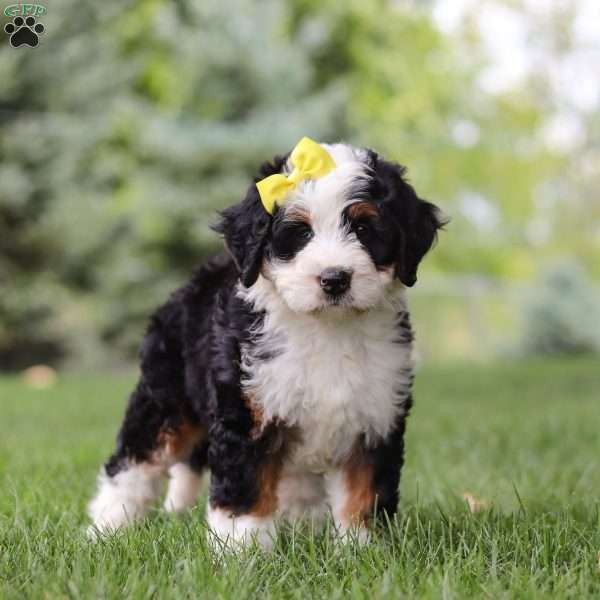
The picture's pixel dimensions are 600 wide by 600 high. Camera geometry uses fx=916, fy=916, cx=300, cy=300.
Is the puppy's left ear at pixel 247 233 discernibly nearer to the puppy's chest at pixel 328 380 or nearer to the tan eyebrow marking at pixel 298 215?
the tan eyebrow marking at pixel 298 215

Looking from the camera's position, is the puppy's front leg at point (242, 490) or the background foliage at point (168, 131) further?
the background foliage at point (168, 131)

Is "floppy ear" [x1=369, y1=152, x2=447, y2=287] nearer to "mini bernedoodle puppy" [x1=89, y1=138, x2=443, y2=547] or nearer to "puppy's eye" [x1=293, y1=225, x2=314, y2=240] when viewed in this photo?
"mini bernedoodle puppy" [x1=89, y1=138, x2=443, y2=547]

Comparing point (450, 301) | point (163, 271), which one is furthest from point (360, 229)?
point (450, 301)

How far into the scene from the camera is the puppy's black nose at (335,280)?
3184 mm

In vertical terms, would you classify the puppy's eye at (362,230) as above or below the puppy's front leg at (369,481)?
above

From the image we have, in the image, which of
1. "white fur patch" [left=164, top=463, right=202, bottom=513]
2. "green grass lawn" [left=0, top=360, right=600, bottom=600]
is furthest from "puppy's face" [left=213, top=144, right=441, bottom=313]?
"white fur patch" [left=164, top=463, right=202, bottom=513]

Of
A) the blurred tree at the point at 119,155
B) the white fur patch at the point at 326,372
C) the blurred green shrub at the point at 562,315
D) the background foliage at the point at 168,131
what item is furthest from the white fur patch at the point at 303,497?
the blurred green shrub at the point at 562,315

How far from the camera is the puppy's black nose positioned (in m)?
3.18

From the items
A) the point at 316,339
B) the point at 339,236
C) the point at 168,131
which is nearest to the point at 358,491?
the point at 316,339

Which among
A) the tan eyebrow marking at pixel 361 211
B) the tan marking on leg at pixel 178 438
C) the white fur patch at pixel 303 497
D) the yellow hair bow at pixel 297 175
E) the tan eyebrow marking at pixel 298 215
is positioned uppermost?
the yellow hair bow at pixel 297 175

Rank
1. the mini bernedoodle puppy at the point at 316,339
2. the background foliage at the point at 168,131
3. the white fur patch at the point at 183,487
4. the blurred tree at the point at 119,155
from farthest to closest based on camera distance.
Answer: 1. the background foliage at the point at 168,131
2. the blurred tree at the point at 119,155
3. the white fur patch at the point at 183,487
4. the mini bernedoodle puppy at the point at 316,339

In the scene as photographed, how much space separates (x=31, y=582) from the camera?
2900mm

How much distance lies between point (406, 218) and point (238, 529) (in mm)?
1332

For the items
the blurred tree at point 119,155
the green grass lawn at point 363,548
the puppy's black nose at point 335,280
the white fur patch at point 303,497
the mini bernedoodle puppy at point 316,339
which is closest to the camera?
the green grass lawn at point 363,548
